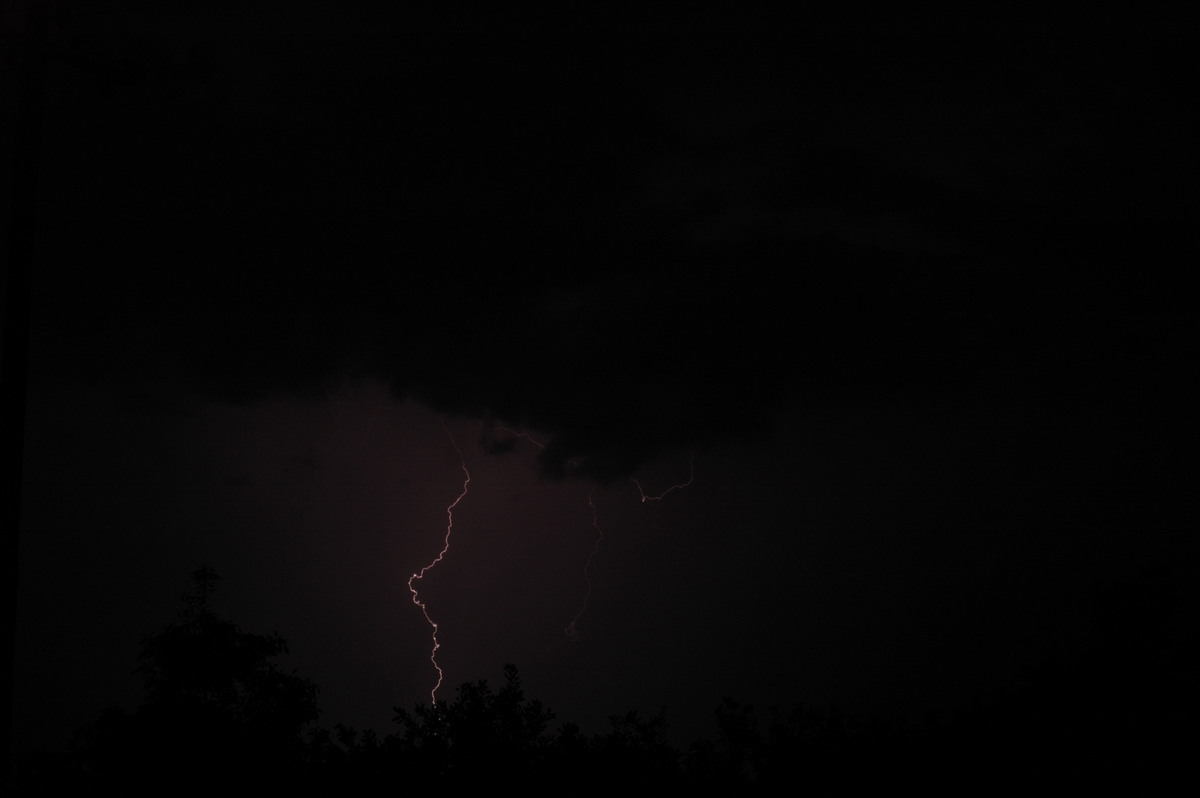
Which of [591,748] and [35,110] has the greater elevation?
[35,110]

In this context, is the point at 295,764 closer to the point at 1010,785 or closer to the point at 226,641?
the point at 226,641

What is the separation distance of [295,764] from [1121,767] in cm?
620

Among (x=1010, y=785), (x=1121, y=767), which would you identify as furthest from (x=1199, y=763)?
(x=1010, y=785)

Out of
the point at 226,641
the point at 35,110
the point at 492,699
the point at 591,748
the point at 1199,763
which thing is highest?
the point at 35,110

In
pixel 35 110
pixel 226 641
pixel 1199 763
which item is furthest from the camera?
pixel 226 641

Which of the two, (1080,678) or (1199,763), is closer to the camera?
(1199,763)

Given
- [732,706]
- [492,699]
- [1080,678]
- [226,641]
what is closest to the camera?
[1080,678]

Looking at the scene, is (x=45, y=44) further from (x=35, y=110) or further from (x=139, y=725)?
(x=139, y=725)

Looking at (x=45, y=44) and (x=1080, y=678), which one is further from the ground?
(x=45, y=44)

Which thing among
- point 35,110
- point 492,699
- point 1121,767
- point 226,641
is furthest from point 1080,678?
point 35,110

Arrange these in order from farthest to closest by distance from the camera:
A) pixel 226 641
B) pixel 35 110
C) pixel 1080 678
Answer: pixel 226 641 < pixel 1080 678 < pixel 35 110

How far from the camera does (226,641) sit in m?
7.79

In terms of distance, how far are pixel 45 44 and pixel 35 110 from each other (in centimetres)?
41

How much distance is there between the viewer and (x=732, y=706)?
886cm
